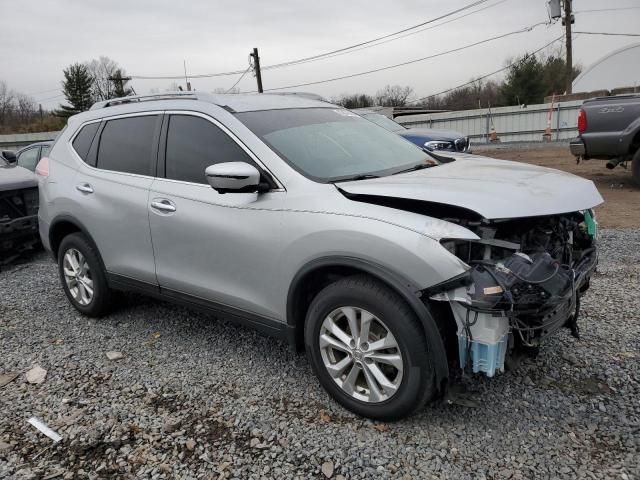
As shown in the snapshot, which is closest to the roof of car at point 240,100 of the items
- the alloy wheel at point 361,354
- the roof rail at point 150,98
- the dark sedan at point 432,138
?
the roof rail at point 150,98

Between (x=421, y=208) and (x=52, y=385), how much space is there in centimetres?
280

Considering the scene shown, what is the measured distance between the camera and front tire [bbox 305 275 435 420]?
2553 mm

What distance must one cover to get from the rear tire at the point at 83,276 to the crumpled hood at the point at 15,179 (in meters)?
2.57

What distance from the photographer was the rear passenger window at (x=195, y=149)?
3.32m

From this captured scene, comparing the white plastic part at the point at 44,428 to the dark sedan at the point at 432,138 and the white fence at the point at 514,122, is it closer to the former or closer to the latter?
the dark sedan at the point at 432,138

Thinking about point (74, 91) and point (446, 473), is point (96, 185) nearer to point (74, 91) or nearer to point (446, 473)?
point (446, 473)

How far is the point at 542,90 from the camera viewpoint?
37.0 meters

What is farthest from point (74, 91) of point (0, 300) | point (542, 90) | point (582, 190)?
point (582, 190)

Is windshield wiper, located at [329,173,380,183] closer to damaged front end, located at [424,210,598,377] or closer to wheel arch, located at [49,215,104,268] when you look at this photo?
damaged front end, located at [424,210,598,377]


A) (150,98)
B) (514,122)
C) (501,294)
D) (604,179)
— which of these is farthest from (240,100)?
(514,122)

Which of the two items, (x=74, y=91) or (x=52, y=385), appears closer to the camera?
(x=52, y=385)

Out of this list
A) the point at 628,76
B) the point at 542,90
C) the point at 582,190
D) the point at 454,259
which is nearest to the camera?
the point at 454,259

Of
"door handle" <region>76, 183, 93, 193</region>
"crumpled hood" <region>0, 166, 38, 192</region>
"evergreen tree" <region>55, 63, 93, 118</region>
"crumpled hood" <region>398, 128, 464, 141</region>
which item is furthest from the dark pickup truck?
"evergreen tree" <region>55, 63, 93, 118</region>

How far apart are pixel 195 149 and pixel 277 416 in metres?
1.86
